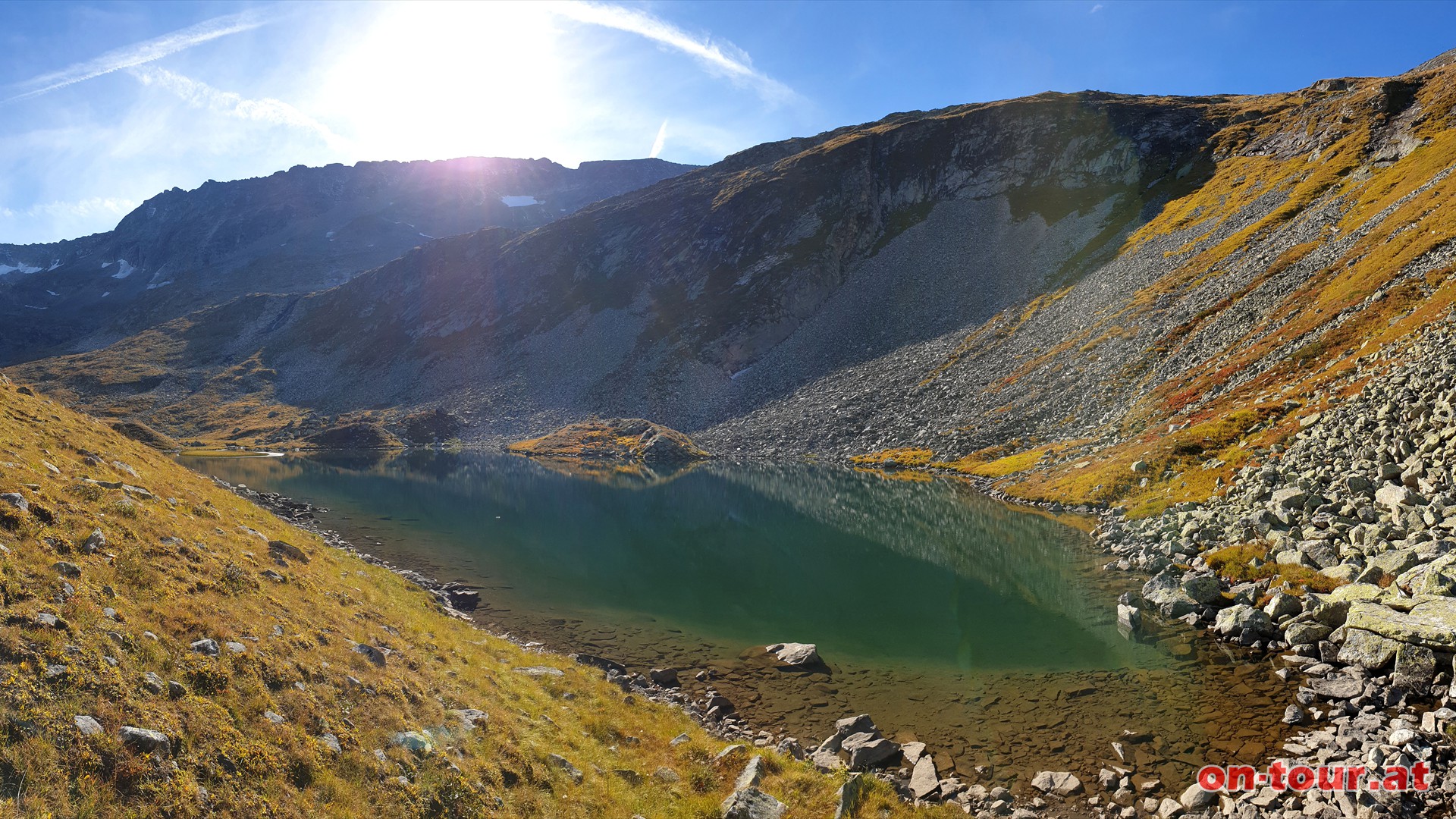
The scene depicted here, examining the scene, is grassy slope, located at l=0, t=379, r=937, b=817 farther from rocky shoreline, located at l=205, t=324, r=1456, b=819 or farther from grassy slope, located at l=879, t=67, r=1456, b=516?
grassy slope, located at l=879, t=67, r=1456, b=516

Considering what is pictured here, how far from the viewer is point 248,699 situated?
10211 millimetres

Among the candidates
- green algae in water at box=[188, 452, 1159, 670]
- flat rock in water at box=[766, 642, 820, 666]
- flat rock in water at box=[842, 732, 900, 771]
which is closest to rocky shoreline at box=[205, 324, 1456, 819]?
flat rock in water at box=[842, 732, 900, 771]

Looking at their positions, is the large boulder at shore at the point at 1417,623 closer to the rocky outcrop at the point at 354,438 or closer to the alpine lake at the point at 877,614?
the alpine lake at the point at 877,614

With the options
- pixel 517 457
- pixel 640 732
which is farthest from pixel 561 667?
pixel 517 457

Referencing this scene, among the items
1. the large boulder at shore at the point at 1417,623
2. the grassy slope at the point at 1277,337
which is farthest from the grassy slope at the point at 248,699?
the grassy slope at the point at 1277,337

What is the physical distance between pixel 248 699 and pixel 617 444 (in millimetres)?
98874

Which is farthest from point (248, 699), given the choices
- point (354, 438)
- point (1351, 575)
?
point (354, 438)

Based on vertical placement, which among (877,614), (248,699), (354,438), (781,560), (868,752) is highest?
(248,699)

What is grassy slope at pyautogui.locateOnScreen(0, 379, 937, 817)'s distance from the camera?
7996 millimetres

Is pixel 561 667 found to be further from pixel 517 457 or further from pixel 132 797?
pixel 517 457

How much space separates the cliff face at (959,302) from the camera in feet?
181

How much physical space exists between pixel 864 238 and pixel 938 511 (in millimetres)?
106139

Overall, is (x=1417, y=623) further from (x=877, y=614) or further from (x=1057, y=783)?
(x=877, y=614)

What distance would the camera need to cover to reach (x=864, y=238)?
146500 mm
